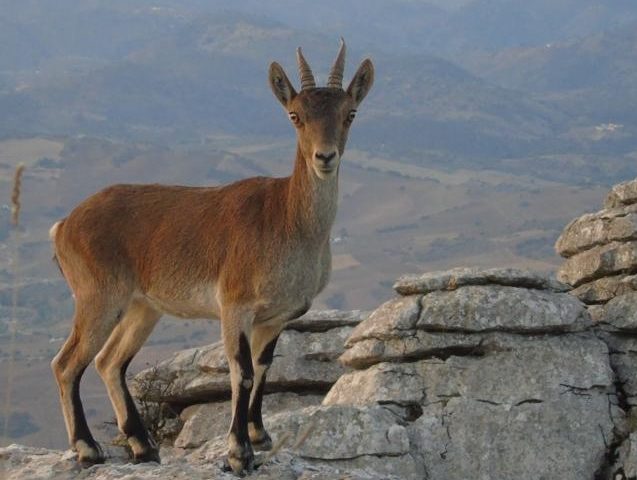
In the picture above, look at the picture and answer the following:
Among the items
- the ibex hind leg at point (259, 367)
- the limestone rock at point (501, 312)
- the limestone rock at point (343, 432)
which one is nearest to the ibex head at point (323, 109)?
the ibex hind leg at point (259, 367)

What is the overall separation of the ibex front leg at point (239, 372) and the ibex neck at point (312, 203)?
1100mm

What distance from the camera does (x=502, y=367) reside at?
62.2ft

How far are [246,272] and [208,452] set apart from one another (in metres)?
2.04

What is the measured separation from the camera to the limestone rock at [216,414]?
836 inches

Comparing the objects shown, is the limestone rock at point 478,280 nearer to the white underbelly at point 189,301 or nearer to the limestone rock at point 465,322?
the limestone rock at point 465,322

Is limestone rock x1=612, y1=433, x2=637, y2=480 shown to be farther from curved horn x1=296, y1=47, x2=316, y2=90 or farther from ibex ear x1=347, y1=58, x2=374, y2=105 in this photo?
curved horn x1=296, y1=47, x2=316, y2=90

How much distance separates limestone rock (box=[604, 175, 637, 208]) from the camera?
22594 millimetres

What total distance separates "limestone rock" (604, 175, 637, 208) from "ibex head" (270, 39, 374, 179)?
8543 millimetres

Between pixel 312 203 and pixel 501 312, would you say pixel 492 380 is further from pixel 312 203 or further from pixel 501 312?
pixel 312 203

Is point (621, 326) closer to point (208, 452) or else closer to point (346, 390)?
point (346, 390)

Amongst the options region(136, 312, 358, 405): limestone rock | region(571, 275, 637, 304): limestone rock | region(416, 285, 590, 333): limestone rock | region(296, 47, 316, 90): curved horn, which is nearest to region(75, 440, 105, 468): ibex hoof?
region(296, 47, 316, 90): curved horn

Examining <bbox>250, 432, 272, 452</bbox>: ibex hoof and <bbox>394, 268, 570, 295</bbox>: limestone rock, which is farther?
<bbox>394, 268, 570, 295</bbox>: limestone rock

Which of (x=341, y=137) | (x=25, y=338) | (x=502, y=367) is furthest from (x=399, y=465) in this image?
(x=25, y=338)

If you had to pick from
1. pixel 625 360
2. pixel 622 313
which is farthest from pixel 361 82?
pixel 622 313
